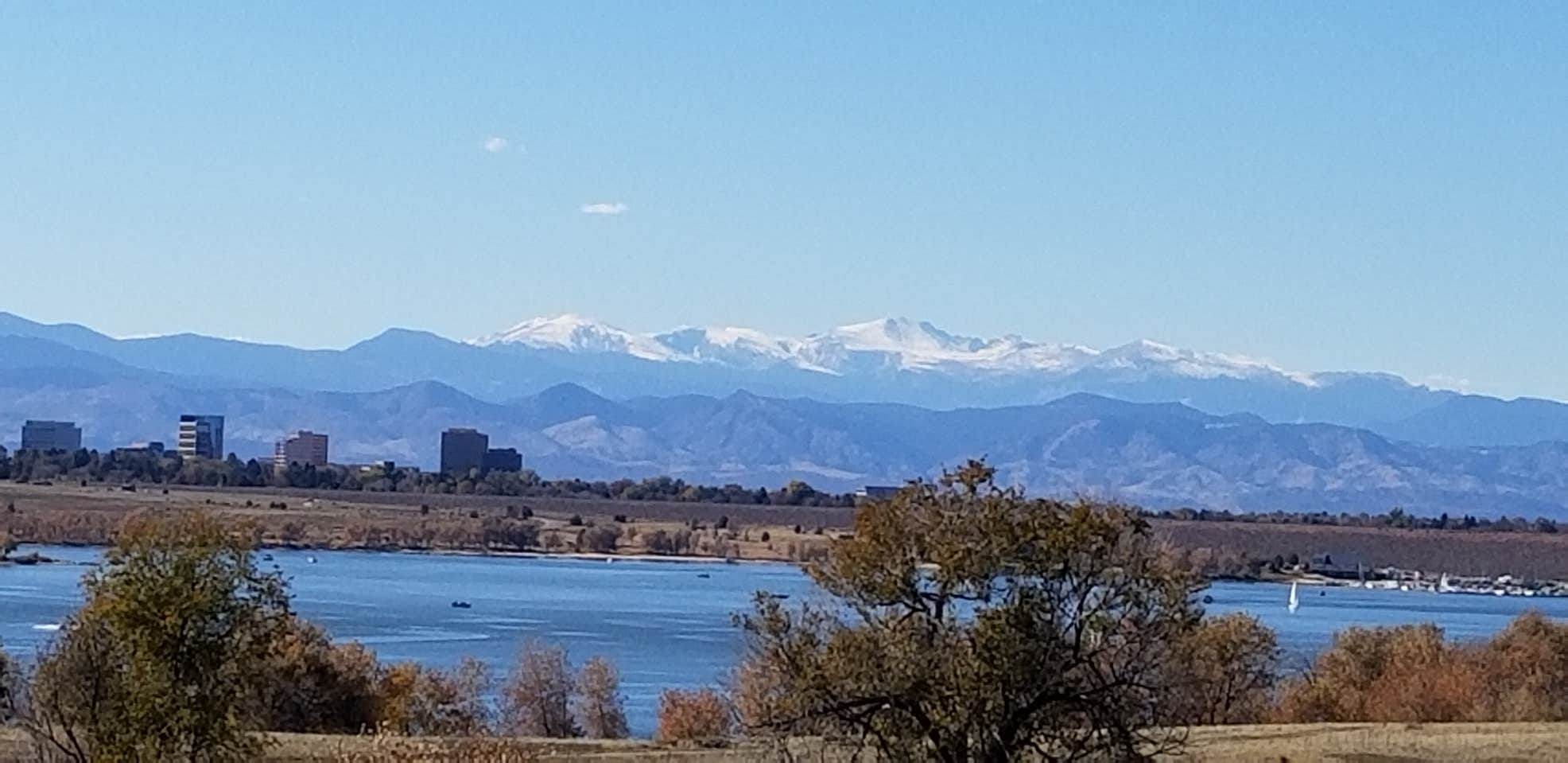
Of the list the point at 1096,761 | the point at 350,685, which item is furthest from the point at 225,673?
the point at 350,685

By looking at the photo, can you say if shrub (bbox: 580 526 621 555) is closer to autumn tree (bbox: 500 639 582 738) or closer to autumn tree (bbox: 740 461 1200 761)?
autumn tree (bbox: 500 639 582 738)

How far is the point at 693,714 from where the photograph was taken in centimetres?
6184

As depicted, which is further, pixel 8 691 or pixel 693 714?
pixel 693 714

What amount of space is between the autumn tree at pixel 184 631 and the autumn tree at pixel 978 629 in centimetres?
623

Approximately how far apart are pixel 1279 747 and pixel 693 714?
76.8ft

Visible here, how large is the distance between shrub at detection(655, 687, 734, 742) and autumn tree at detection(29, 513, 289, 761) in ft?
80.7

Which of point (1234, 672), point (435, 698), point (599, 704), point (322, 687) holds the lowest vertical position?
point (599, 704)

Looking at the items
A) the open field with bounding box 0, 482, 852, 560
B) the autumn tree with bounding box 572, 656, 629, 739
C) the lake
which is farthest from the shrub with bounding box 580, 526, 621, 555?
the autumn tree with bounding box 572, 656, 629, 739

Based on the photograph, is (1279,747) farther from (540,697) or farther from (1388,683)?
(540,697)

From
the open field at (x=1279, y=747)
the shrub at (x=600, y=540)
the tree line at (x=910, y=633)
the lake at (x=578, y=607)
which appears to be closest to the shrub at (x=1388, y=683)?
the lake at (x=578, y=607)

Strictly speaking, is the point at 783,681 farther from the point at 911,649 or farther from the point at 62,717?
the point at 62,717

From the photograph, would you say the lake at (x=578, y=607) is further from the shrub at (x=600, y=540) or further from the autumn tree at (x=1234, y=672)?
the autumn tree at (x=1234, y=672)

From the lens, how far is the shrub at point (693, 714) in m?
57.8

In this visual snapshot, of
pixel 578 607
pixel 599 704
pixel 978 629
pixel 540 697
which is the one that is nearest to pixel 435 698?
pixel 540 697
